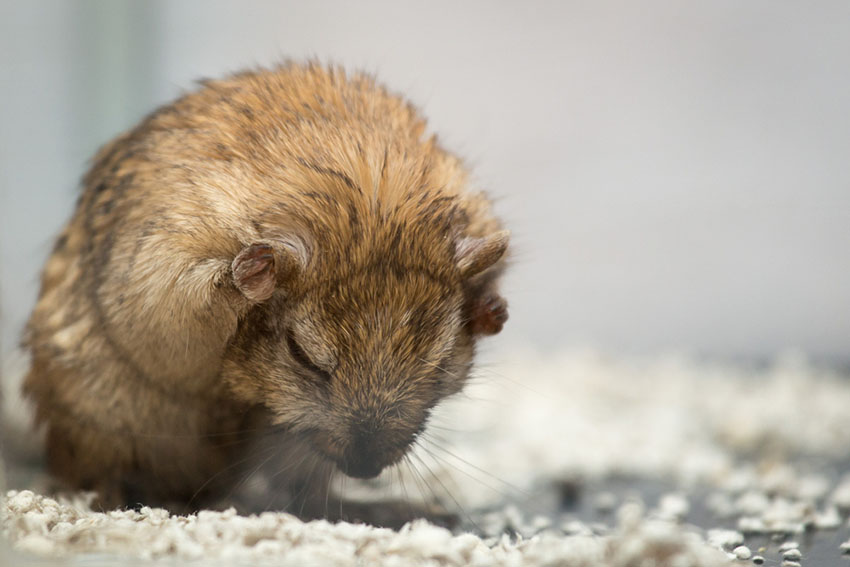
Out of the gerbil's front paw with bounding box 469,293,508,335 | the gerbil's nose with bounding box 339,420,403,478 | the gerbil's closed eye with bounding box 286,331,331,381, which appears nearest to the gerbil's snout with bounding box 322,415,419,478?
the gerbil's nose with bounding box 339,420,403,478

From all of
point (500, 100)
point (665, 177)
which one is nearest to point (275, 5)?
point (500, 100)

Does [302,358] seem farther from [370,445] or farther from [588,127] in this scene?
[588,127]

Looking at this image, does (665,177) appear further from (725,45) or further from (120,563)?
(120,563)

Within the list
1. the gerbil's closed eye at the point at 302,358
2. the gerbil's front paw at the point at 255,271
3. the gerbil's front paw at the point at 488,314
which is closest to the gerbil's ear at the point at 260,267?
the gerbil's front paw at the point at 255,271

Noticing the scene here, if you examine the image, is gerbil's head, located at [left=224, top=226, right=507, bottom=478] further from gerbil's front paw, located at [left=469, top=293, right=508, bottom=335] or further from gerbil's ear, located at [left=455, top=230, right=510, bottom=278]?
gerbil's front paw, located at [left=469, top=293, right=508, bottom=335]

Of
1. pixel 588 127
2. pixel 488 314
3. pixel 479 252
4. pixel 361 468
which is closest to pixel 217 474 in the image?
pixel 361 468
